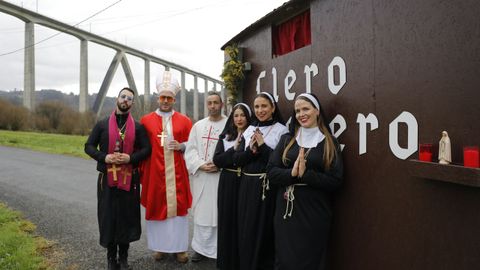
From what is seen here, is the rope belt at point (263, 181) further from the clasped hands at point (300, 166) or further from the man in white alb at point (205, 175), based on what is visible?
the man in white alb at point (205, 175)

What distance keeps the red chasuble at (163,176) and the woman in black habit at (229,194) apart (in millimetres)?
834

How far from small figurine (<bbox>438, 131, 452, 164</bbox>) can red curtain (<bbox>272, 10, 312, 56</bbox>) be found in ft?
6.14

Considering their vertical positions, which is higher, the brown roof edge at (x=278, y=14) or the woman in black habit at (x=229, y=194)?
the brown roof edge at (x=278, y=14)

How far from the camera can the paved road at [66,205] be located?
434cm

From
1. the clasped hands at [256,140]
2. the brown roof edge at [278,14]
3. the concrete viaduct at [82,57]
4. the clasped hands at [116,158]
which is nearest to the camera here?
the clasped hands at [256,140]

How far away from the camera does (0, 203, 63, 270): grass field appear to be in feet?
13.3

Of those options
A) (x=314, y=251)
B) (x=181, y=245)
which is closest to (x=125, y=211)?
(x=181, y=245)

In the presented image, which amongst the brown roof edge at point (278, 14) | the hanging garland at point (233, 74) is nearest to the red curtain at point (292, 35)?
the brown roof edge at point (278, 14)

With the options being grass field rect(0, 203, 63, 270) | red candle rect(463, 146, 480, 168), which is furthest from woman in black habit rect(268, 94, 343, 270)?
grass field rect(0, 203, 63, 270)

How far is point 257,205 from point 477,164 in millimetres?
1889

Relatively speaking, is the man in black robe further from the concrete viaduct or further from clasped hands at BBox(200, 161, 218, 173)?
the concrete viaduct

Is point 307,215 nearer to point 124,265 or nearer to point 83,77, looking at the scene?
point 124,265

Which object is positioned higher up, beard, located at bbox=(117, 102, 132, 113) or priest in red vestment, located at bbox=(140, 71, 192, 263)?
beard, located at bbox=(117, 102, 132, 113)

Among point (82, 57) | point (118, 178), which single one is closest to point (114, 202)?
point (118, 178)
